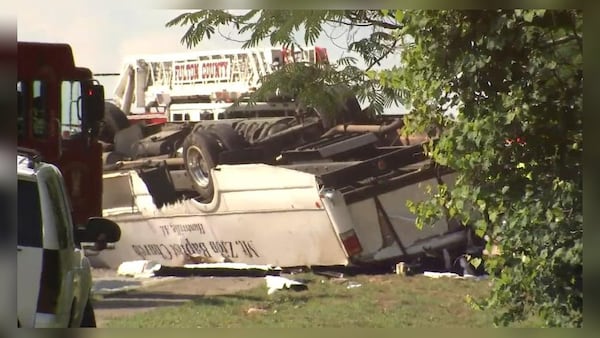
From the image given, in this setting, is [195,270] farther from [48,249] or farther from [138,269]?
[48,249]

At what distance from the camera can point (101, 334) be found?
5.41 m

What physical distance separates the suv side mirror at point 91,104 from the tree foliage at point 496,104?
1.69 ft

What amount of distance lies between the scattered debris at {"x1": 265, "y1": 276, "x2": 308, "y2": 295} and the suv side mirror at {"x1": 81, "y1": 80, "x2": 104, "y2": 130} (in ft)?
3.95

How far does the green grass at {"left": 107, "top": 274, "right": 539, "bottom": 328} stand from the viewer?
5.41 meters

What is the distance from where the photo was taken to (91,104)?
17.5 feet

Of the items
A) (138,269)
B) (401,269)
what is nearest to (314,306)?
(401,269)

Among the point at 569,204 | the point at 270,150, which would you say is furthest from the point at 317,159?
the point at 569,204

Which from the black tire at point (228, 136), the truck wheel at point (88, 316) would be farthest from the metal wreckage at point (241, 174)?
the truck wheel at point (88, 316)

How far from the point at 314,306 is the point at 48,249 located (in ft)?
4.60

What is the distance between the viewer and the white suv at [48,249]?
5.26m

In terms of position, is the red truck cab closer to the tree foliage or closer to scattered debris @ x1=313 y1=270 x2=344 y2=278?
the tree foliage

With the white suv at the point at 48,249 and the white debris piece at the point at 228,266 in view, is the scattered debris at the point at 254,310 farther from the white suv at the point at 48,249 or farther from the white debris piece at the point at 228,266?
the white suv at the point at 48,249

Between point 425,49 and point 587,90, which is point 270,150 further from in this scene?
point 587,90

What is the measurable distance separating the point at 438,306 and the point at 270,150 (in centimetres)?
122
